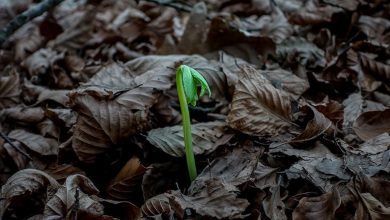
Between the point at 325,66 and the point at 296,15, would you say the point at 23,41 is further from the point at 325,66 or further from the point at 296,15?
the point at 325,66

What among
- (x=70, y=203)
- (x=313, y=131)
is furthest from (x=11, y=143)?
(x=313, y=131)

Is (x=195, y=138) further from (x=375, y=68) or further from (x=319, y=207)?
(x=375, y=68)

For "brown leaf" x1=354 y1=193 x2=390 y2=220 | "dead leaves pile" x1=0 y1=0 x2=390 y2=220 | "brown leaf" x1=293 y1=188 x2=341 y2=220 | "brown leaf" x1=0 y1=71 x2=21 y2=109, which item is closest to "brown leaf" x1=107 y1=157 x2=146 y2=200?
"dead leaves pile" x1=0 y1=0 x2=390 y2=220

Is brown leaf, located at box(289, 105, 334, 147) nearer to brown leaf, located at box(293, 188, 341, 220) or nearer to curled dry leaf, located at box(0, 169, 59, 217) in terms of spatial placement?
→ brown leaf, located at box(293, 188, 341, 220)

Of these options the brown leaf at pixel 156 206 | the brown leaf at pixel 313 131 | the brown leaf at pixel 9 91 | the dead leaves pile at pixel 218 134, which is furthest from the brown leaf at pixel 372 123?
the brown leaf at pixel 9 91

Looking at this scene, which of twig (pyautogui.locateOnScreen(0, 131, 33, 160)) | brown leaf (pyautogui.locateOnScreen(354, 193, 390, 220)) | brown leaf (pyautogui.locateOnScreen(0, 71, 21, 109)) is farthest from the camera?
brown leaf (pyautogui.locateOnScreen(0, 71, 21, 109))

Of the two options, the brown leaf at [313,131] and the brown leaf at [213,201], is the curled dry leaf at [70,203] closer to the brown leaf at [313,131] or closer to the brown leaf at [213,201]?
the brown leaf at [213,201]
